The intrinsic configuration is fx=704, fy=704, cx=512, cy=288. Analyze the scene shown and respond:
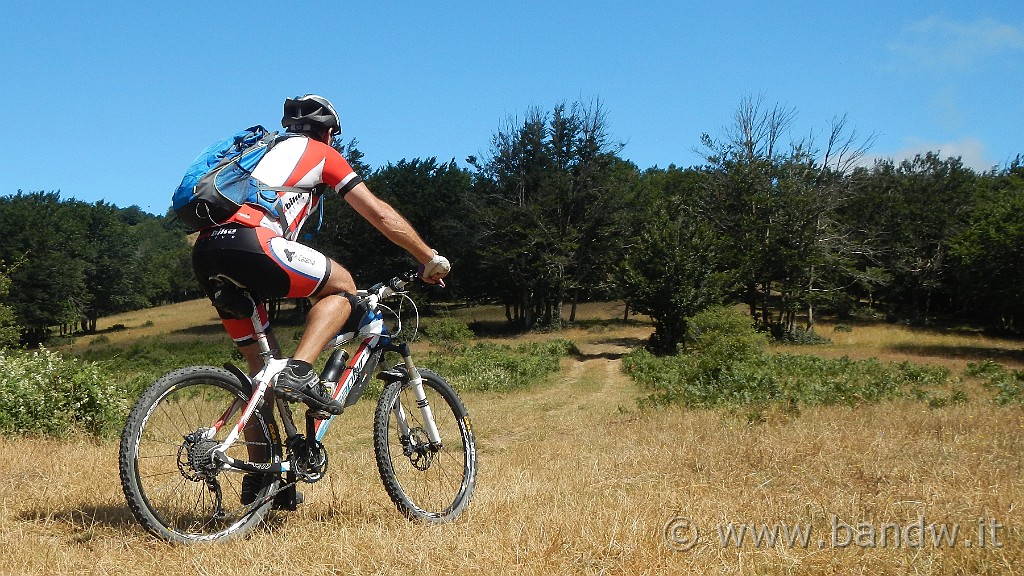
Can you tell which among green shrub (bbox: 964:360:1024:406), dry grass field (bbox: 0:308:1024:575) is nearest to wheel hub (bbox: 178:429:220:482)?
dry grass field (bbox: 0:308:1024:575)

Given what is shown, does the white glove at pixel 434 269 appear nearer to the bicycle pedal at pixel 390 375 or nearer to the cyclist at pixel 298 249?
the cyclist at pixel 298 249

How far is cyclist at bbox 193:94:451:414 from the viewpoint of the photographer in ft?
10.4

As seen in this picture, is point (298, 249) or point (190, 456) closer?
point (190, 456)

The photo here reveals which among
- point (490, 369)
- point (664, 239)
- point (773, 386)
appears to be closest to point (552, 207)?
point (664, 239)

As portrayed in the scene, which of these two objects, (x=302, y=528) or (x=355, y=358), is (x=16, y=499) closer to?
(x=302, y=528)

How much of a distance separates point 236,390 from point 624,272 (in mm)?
31140

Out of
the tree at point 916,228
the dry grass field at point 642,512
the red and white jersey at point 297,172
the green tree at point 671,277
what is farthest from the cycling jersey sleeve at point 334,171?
the tree at point 916,228

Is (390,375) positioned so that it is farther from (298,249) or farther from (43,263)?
(43,263)

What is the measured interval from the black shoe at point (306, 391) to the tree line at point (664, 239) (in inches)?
1171

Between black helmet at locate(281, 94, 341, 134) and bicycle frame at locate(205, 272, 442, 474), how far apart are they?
0.89 m

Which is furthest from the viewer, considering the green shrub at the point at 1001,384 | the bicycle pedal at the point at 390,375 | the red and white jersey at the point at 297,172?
the green shrub at the point at 1001,384

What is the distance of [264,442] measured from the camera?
3.46 m

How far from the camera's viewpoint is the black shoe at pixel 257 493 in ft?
11.4

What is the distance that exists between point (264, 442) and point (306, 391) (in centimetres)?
43
